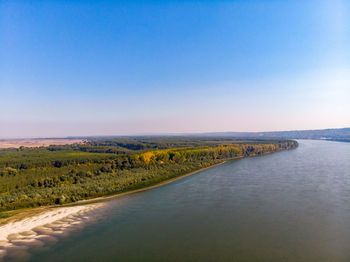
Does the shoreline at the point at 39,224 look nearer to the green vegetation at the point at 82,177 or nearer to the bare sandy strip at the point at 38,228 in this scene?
the bare sandy strip at the point at 38,228

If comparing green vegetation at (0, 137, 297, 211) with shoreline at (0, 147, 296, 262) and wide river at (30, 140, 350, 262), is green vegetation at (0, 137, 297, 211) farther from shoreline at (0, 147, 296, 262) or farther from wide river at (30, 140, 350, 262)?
wide river at (30, 140, 350, 262)

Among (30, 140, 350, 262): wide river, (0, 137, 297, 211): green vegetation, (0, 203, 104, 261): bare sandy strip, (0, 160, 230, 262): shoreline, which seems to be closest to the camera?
(30, 140, 350, 262): wide river

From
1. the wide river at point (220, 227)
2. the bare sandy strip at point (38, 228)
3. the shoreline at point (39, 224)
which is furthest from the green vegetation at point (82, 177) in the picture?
the wide river at point (220, 227)

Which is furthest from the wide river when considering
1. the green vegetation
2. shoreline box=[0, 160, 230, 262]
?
the green vegetation

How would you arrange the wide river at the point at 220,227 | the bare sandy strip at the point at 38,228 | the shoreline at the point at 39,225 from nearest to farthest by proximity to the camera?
the wide river at the point at 220,227, the bare sandy strip at the point at 38,228, the shoreline at the point at 39,225

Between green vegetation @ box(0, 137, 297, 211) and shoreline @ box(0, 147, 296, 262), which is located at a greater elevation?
green vegetation @ box(0, 137, 297, 211)

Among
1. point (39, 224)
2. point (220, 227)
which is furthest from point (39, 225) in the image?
point (220, 227)
